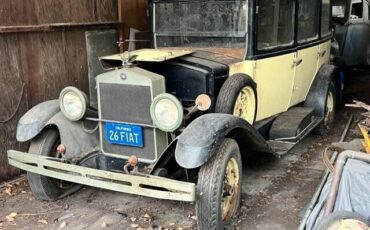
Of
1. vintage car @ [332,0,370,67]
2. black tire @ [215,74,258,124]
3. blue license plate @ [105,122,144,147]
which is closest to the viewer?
blue license plate @ [105,122,144,147]

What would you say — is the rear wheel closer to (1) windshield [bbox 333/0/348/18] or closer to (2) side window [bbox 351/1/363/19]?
(1) windshield [bbox 333/0/348/18]

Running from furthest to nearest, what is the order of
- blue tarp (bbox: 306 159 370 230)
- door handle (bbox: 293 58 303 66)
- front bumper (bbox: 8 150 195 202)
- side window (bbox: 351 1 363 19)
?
side window (bbox: 351 1 363 19) → door handle (bbox: 293 58 303 66) → front bumper (bbox: 8 150 195 202) → blue tarp (bbox: 306 159 370 230)

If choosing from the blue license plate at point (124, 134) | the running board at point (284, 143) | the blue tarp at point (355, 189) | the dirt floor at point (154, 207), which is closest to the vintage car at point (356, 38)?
the dirt floor at point (154, 207)

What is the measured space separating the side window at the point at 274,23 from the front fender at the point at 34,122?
198cm

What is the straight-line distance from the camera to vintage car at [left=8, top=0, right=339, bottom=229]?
293 cm

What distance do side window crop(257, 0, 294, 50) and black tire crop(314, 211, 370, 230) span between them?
198 centimetres

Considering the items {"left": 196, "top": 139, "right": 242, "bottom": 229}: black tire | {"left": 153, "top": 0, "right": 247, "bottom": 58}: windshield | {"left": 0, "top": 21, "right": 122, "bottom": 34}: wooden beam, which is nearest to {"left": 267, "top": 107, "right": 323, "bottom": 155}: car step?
{"left": 153, "top": 0, "right": 247, "bottom": 58}: windshield

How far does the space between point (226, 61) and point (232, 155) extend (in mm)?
1011

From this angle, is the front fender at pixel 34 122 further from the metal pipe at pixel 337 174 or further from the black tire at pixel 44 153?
the metal pipe at pixel 337 174

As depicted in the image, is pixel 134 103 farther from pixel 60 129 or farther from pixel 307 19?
pixel 307 19

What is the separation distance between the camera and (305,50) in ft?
16.1

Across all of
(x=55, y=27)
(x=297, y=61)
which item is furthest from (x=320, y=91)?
(x=55, y=27)

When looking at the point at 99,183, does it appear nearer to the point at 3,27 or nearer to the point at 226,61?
the point at 226,61

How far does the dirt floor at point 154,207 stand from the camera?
3389mm
